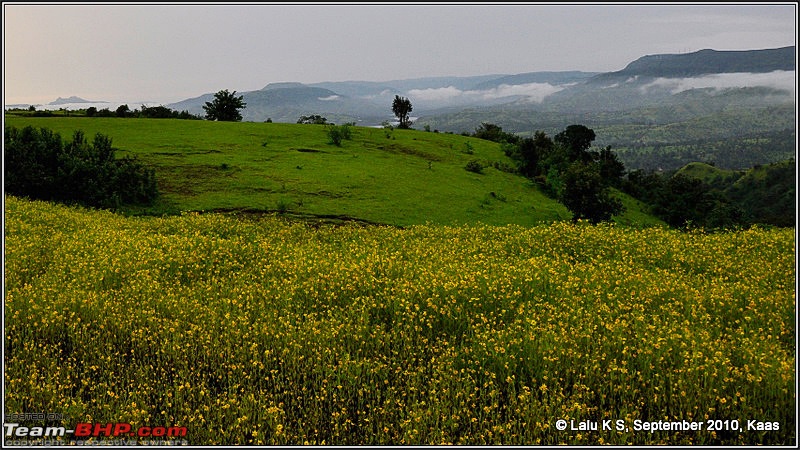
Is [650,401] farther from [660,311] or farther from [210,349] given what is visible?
[210,349]

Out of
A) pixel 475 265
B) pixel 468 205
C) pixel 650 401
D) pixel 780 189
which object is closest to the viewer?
pixel 650 401

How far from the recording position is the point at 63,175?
2331cm

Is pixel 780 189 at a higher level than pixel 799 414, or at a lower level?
lower

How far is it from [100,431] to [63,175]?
66.7 feet

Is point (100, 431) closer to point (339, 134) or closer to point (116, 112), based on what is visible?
point (339, 134)

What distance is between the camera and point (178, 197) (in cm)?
2594

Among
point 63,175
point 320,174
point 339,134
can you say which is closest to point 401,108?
point 339,134

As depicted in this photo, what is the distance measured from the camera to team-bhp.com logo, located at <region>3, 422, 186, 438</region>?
625 cm

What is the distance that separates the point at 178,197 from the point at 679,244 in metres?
20.4

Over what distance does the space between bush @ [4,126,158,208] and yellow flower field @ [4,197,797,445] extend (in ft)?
35.4

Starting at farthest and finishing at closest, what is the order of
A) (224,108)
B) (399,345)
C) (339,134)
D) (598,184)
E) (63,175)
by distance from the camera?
(224,108)
(339,134)
(598,184)
(63,175)
(399,345)

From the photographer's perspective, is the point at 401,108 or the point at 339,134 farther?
the point at 401,108

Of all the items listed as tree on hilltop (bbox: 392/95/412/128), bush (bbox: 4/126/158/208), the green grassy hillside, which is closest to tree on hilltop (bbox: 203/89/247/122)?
the green grassy hillside

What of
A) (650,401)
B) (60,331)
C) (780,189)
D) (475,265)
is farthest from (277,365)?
(780,189)
